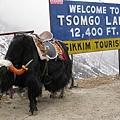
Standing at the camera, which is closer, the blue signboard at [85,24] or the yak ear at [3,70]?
the yak ear at [3,70]

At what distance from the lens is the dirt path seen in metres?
4.30

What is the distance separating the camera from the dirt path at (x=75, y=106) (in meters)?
4.30

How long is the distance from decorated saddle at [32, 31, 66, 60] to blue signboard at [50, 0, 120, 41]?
1.10 m

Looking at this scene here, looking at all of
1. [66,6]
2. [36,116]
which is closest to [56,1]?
[66,6]

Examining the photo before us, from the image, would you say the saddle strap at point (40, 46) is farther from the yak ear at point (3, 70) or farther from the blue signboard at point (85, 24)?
the blue signboard at point (85, 24)

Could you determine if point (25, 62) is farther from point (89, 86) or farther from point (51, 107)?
point (89, 86)

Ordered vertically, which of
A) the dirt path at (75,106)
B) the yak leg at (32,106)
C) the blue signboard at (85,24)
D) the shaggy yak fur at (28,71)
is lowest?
the dirt path at (75,106)

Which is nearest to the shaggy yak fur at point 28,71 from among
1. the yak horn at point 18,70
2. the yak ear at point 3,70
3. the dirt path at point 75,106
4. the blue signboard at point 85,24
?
the yak ear at point 3,70

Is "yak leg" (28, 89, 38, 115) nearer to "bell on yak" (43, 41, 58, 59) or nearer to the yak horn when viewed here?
the yak horn

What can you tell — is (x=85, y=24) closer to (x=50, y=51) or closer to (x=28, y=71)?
(x=50, y=51)

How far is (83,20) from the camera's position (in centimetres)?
705

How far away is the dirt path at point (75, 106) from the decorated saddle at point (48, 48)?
2.39 ft

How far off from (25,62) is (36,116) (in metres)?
0.74

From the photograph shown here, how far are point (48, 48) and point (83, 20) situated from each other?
2.30 m
